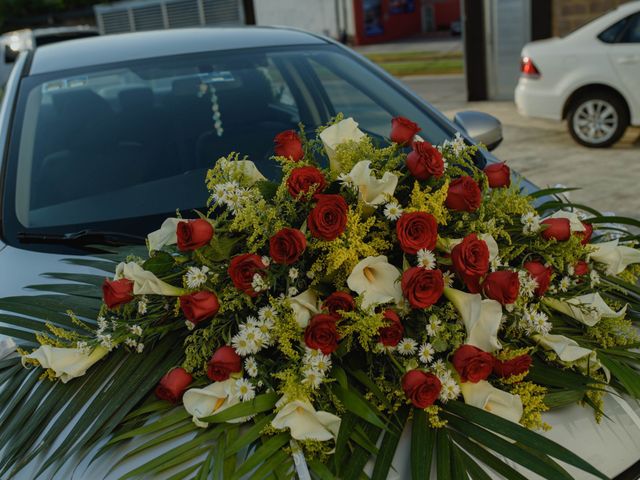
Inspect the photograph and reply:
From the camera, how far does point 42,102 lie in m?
2.91

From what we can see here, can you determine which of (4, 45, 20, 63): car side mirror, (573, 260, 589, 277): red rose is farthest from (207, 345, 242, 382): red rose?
(4, 45, 20, 63): car side mirror

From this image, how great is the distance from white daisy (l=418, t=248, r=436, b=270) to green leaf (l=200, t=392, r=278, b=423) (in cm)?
39

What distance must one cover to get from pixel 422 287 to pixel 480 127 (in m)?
1.80

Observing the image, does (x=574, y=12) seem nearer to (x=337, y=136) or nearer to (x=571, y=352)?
(x=337, y=136)

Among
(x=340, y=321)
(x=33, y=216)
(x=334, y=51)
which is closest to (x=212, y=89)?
(x=334, y=51)

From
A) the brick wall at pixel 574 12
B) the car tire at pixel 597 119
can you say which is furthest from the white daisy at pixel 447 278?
the brick wall at pixel 574 12

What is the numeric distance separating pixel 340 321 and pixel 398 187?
380 mm

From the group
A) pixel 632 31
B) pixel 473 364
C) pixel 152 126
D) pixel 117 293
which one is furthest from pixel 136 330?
pixel 632 31

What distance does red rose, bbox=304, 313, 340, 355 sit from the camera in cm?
150

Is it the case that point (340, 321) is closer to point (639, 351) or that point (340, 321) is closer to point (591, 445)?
point (591, 445)

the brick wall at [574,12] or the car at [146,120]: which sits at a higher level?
the car at [146,120]

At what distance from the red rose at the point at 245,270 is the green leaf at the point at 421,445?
1.35 ft

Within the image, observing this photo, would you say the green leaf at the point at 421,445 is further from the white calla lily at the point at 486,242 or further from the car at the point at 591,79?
the car at the point at 591,79

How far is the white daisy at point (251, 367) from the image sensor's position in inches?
60.0
